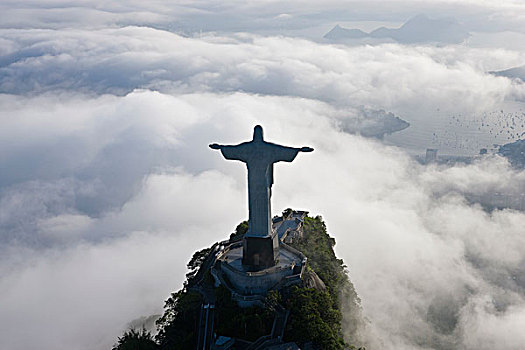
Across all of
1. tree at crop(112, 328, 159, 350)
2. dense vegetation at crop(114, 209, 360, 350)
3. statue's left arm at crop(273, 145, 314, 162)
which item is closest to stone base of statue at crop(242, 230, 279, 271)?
dense vegetation at crop(114, 209, 360, 350)

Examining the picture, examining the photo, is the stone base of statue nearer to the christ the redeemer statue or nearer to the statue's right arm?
the christ the redeemer statue

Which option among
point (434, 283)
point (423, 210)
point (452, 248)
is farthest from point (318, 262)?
point (423, 210)

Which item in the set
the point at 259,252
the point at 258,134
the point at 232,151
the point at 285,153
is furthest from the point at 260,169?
the point at 259,252

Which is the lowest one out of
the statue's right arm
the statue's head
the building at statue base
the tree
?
the tree

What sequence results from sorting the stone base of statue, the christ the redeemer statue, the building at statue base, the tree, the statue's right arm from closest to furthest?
1. the tree
2. the building at statue base
3. the christ the redeemer statue
4. the statue's right arm
5. the stone base of statue

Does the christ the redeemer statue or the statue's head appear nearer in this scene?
the statue's head

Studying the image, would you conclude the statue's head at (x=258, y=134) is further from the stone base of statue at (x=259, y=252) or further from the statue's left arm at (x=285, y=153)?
the stone base of statue at (x=259, y=252)

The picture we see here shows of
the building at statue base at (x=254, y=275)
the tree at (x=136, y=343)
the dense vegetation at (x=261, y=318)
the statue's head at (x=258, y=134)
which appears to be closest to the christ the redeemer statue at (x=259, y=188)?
the statue's head at (x=258, y=134)
